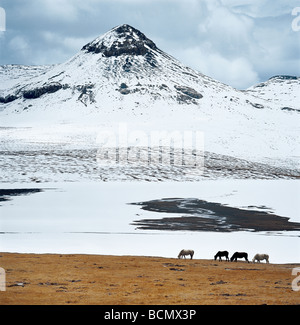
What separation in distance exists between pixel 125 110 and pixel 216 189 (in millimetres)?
121923

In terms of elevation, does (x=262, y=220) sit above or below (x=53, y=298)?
above

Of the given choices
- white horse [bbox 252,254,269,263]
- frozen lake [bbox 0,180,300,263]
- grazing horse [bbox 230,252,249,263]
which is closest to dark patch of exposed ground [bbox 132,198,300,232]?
frozen lake [bbox 0,180,300,263]

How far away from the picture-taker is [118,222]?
35594mm

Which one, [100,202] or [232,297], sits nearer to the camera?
[232,297]

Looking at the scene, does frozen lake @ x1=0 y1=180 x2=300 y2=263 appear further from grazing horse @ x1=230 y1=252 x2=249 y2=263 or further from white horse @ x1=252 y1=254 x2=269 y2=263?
grazing horse @ x1=230 y1=252 x2=249 y2=263

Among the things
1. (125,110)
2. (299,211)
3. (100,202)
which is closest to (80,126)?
(125,110)

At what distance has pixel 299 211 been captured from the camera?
41.6 metres

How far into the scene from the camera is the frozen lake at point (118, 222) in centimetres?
2744

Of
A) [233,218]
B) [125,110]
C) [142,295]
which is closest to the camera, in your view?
[142,295]

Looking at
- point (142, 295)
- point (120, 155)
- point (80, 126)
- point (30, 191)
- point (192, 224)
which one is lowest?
point (142, 295)

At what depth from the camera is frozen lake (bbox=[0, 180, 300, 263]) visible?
27.4m

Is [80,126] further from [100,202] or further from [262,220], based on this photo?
[262,220]

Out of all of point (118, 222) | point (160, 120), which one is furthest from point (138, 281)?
point (160, 120)
